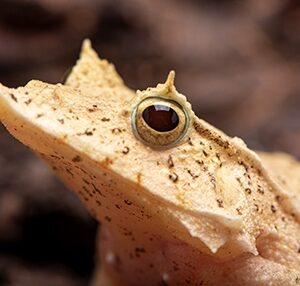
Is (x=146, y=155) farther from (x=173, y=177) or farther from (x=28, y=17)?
(x=28, y=17)

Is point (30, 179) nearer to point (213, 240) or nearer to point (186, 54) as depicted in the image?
point (213, 240)

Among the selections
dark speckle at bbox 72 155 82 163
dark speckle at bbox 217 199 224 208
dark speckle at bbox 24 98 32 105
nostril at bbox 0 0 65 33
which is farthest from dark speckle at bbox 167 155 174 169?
nostril at bbox 0 0 65 33

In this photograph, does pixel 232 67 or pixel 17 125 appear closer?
pixel 17 125

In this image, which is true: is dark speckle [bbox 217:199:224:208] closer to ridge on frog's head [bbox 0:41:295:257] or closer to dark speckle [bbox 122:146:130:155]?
ridge on frog's head [bbox 0:41:295:257]

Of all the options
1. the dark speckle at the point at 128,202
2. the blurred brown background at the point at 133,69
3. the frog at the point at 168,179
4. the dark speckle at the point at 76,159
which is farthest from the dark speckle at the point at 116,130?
the blurred brown background at the point at 133,69

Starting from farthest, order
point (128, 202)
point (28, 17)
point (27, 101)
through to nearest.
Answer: point (28, 17)
point (128, 202)
point (27, 101)

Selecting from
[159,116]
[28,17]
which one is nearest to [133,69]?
[28,17]

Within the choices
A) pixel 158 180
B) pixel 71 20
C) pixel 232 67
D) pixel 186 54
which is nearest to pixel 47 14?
pixel 71 20
